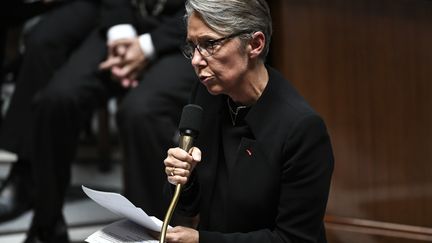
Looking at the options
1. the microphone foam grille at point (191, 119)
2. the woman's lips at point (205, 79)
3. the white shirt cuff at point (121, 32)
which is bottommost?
the microphone foam grille at point (191, 119)

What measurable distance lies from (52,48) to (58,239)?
0.55 meters

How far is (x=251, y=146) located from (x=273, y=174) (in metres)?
0.06

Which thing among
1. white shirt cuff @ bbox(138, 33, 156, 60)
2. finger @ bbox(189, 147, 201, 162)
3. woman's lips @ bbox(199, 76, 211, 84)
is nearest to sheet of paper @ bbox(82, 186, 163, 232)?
finger @ bbox(189, 147, 201, 162)

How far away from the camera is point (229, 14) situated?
3.38 ft

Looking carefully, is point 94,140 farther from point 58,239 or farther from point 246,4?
point 246,4

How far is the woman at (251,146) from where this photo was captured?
1.04 metres

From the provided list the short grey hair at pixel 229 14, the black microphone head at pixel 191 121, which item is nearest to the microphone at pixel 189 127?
the black microphone head at pixel 191 121

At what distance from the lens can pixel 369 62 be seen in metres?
1.68

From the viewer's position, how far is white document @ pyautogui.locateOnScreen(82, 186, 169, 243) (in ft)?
3.22

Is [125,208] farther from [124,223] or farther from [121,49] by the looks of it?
[121,49]

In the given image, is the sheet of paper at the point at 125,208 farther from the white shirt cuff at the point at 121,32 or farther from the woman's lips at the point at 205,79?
the white shirt cuff at the point at 121,32

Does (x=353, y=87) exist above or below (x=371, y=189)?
above

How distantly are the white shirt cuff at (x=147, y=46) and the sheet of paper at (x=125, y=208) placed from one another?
2.71 ft

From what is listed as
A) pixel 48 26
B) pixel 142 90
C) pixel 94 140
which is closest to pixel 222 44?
pixel 142 90
